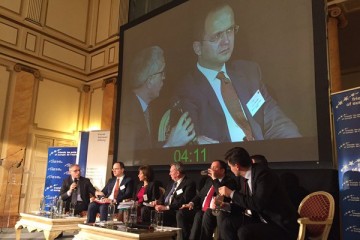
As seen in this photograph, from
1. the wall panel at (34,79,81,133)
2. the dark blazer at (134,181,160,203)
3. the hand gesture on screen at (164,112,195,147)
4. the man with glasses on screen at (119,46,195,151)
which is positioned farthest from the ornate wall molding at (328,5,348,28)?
the wall panel at (34,79,81,133)

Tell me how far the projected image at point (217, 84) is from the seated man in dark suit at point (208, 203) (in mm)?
747

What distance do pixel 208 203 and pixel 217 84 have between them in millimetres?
1708

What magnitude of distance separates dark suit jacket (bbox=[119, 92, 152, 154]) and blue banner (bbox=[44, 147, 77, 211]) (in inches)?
51.0

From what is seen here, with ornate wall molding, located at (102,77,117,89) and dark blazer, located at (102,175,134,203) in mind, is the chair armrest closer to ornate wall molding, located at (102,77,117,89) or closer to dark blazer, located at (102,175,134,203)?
dark blazer, located at (102,175,134,203)

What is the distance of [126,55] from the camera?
20.2 ft

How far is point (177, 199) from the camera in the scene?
3826mm

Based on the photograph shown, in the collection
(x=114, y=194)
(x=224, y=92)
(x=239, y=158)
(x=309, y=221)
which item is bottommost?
(x=309, y=221)

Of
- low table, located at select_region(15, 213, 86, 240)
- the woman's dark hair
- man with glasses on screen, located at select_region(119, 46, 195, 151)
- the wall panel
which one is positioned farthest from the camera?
the wall panel

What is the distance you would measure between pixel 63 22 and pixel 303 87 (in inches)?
238

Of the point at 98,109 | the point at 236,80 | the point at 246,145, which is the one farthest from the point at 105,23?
the point at 246,145

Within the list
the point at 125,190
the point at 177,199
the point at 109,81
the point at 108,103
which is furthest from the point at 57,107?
the point at 177,199

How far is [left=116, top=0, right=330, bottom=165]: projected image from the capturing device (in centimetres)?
372

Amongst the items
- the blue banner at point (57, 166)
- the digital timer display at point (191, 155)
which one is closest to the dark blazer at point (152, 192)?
the digital timer display at point (191, 155)

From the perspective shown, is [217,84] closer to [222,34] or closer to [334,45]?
[222,34]
